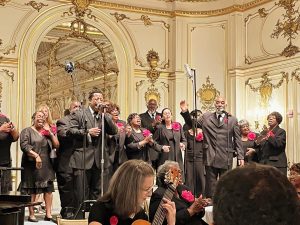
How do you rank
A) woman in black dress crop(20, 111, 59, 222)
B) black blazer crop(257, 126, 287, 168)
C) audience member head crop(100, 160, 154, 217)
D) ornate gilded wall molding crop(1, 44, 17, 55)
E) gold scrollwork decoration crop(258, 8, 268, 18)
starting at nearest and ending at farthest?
audience member head crop(100, 160, 154, 217) < woman in black dress crop(20, 111, 59, 222) < black blazer crop(257, 126, 287, 168) < ornate gilded wall molding crop(1, 44, 17, 55) < gold scrollwork decoration crop(258, 8, 268, 18)

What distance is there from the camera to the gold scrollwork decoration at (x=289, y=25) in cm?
846

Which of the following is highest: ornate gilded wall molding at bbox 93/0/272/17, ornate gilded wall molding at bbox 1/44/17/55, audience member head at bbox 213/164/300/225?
ornate gilded wall molding at bbox 93/0/272/17

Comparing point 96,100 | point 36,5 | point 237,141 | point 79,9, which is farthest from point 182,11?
point 96,100

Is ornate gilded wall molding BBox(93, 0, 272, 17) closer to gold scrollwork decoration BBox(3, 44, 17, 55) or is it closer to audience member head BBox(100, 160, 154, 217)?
gold scrollwork decoration BBox(3, 44, 17, 55)

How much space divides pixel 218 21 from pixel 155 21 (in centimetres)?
131

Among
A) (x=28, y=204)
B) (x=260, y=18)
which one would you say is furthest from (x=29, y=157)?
(x=260, y=18)

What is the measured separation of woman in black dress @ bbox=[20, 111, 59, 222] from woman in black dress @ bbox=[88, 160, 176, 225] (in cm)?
308

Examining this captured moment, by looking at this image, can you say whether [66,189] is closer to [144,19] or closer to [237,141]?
[237,141]

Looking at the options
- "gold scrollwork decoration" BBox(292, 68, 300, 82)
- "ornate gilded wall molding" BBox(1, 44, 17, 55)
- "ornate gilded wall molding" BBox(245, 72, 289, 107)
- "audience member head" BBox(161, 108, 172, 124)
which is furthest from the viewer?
"ornate gilded wall molding" BBox(245, 72, 289, 107)

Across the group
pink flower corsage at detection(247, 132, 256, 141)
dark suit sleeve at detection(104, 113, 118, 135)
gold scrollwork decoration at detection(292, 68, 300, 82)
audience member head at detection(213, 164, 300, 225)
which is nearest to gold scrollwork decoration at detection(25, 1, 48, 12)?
dark suit sleeve at detection(104, 113, 118, 135)

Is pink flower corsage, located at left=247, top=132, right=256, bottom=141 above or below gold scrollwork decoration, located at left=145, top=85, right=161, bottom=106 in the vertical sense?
below

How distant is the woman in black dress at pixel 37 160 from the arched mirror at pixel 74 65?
324 cm

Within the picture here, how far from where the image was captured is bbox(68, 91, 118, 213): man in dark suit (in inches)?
208

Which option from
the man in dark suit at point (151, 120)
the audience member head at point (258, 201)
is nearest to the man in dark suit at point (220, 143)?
the man in dark suit at point (151, 120)
